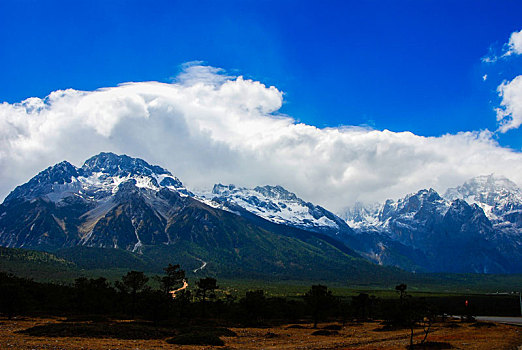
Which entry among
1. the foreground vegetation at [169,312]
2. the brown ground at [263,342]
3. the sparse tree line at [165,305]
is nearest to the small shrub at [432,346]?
the foreground vegetation at [169,312]

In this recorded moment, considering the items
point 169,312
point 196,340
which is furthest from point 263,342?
point 169,312

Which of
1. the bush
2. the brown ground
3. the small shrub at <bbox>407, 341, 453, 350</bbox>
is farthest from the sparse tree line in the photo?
the small shrub at <bbox>407, 341, 453, 350</bbox>

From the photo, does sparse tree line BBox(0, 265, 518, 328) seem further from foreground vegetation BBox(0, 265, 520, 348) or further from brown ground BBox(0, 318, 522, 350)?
brown ground BBox(0, 318, 522, 350)

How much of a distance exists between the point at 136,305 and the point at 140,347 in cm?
8380

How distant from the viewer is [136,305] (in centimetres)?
14662

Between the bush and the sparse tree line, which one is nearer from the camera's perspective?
the bush

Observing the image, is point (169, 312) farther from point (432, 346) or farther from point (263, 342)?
point (432, 346)

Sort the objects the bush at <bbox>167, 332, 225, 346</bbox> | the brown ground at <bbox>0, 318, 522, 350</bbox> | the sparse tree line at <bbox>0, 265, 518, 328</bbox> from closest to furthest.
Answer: the brown ground at <bbox>0, 318, 522, 350</bbox>
the bush at <bbox>167, 332, 225, 346</bbox>
the sparse tree line at <bbox>0, 265, 518, 328</bbox>

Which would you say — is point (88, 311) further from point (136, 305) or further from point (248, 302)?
point (248, 302)

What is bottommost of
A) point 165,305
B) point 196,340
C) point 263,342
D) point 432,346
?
point 263,342

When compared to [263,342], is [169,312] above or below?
above

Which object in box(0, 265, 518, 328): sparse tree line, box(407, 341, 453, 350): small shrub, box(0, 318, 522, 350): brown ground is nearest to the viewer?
box(0, 318, 522, 350): brown ground

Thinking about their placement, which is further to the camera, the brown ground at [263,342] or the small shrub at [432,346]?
the small shrub at [432,346]

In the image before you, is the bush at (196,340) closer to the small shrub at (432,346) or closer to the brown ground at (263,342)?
the brown ground at (263,342)
